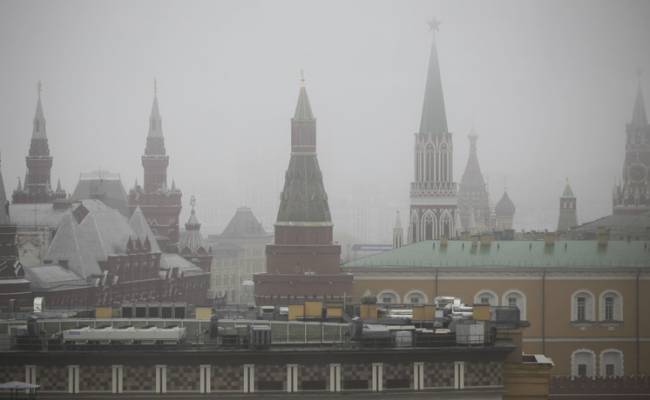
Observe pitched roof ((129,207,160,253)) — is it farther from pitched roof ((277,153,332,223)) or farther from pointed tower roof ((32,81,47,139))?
pitched roof ((277,153,332,223))

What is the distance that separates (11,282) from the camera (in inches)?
3440

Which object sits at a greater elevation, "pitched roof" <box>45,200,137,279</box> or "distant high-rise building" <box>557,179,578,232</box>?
"distant high-rise building" <box>557,179,578,232</box>

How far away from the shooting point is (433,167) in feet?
460

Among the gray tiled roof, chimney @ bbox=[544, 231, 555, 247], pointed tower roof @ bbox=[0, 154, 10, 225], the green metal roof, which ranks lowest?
the gray tiled roof

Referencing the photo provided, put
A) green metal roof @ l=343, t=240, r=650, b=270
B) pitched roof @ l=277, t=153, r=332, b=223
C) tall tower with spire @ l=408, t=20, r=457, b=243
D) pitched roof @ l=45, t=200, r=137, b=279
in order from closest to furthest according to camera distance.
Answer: green metal roof @ l=343, t=240, r=650, b=270 → pitched roof @ l=277, t=153, r=332, b=223 → pitched roof @ l=45, t=200, r=137, b=279 → tall tower with spire @ l=408, t=20, r=457, b=243

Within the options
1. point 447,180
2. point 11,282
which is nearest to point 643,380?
point 11,282

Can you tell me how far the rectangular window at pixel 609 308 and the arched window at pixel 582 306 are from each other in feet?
2.29

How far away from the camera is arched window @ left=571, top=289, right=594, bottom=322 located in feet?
284

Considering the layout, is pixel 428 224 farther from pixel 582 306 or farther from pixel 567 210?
pixel 582 306

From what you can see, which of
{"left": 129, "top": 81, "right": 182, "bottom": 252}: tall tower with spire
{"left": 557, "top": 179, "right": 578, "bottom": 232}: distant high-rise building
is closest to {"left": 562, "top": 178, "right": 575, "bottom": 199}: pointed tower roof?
{"left": 557, "top": 179, "right": 578, "bottom": 232}: distant high-rise building

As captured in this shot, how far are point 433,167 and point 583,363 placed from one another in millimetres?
54443

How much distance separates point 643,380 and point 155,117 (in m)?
66.5

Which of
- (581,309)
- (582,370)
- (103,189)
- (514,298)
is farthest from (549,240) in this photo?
(103,189)

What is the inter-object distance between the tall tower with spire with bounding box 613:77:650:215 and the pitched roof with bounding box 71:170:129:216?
41.2 meters
